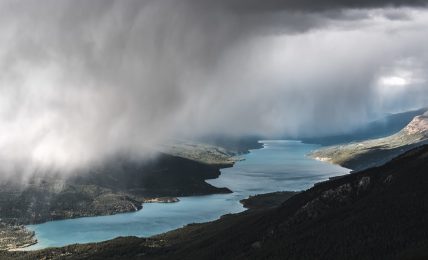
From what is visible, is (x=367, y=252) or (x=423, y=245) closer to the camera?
(x=423, y=245)

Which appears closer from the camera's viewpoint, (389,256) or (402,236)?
(389,256)

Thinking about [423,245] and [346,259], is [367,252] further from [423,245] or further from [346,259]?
[423,245]

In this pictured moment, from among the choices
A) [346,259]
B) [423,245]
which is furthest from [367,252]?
[423,245]

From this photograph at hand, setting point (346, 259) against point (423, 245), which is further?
point (346, 259)

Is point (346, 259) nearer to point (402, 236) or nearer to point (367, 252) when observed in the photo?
point (367, 252)

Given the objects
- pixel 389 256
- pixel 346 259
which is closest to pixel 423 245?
pixel 389 256

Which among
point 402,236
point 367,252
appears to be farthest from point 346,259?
point 402,236

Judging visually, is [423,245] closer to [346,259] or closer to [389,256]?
[389,256]
